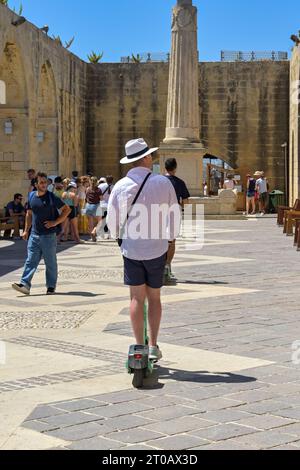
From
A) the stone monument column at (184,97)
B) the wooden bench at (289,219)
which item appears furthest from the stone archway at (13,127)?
the wooden bench at (289,219)

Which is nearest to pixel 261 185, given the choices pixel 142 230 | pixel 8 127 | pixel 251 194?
pixel 251 194

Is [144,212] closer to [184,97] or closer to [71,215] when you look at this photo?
[71,215]

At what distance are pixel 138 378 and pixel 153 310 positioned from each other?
0.56 m

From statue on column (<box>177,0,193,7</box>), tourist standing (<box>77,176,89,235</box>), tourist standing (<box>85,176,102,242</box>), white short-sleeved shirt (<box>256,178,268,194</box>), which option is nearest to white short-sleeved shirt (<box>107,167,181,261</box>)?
tourist standing (<box>85,176,102,242</box>)

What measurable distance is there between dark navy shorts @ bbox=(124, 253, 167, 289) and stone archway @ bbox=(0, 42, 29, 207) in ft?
62.7

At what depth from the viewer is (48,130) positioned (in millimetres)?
29062

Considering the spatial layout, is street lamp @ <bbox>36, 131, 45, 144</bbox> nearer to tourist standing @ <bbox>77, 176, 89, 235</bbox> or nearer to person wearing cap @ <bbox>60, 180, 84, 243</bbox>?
tourist standing @ <bbox>77, 176, 89, 235</bbox>

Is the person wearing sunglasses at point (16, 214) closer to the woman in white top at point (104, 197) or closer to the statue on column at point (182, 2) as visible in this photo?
the woman in white top at point (104, 197)

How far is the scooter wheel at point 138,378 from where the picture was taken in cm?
531

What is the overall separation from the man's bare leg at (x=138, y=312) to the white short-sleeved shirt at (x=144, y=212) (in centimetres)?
21

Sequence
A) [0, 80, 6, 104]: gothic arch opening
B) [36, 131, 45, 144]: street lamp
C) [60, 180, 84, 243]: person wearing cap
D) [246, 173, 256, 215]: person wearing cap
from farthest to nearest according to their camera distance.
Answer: [246, 173, 256, 215]: person wearing cap, [36, 131, 45, 144]: street lamp, [0, 80, 6, 104]: gothic arch opening, [60, 180, 84, 243]: person wearing cap

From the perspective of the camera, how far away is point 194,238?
60.7 feet

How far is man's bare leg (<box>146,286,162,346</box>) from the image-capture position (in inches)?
224

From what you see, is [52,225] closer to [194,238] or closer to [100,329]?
[100,329]
